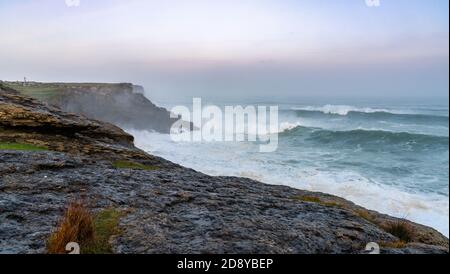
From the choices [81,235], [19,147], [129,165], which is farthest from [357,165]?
[81,235]

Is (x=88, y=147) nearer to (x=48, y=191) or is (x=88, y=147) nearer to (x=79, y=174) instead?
(x=79, y=174)

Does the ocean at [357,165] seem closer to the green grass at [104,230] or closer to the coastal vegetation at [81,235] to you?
the green grass at [104,230]

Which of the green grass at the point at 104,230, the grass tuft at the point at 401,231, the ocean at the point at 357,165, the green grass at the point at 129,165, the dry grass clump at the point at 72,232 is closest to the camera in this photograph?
the dry grass clump at the point at 72,232

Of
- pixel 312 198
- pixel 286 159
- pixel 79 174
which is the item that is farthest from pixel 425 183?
A: pixel 79 174

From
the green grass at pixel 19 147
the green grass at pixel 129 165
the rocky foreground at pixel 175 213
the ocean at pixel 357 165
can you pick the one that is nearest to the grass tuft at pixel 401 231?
the rocky foreground at pixel 175 213

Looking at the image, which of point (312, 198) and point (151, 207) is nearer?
point (151, 207)

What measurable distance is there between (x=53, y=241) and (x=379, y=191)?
72.4 ft

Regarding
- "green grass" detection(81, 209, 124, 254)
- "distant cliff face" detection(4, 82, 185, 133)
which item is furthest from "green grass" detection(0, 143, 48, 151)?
"distant cliff face" detection(4, 82, 185, 133)

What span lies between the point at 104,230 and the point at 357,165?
31588 mm

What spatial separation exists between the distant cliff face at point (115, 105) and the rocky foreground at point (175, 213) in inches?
1788

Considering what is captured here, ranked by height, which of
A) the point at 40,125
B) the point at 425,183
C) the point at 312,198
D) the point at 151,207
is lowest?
the point at 425,183

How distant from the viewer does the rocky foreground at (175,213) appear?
593 centimetres

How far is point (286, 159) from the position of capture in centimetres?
3491

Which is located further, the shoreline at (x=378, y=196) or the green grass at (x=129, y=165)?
the shoreline at (x=378, y=196)
